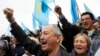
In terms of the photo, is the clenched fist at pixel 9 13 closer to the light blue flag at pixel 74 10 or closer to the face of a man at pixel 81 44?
the face of a man at pixel 81 44

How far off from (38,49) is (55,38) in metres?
0.78

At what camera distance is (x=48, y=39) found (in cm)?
450

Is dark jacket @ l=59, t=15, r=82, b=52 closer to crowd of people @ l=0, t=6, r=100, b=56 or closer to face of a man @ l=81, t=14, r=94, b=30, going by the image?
crowd of people @ l=0, t=6, r=100, b=56

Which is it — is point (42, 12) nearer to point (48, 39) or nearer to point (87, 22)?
point (87, 22)

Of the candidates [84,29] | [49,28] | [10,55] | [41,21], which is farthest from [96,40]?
[41,21]

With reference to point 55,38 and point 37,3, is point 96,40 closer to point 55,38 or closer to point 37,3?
point 55,38

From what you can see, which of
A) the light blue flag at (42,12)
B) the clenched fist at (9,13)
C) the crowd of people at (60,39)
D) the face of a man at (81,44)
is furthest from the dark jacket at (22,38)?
the light blue flag at (42,12)

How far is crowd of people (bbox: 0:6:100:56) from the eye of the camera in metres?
4.54

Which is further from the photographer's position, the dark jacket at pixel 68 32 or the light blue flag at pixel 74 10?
the light blue flag at pixel 74 10

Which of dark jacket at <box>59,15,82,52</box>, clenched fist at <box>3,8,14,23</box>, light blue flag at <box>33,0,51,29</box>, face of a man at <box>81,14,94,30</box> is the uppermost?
clenched fist at <box>3,8,14,23</box>

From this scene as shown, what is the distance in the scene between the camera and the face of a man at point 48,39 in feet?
14.6

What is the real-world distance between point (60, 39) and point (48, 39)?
8.3 inches

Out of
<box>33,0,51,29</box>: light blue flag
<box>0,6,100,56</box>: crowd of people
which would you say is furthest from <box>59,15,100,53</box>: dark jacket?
<box>33,0,51,29</box>: light blue flag

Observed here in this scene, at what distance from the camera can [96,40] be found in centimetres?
532
